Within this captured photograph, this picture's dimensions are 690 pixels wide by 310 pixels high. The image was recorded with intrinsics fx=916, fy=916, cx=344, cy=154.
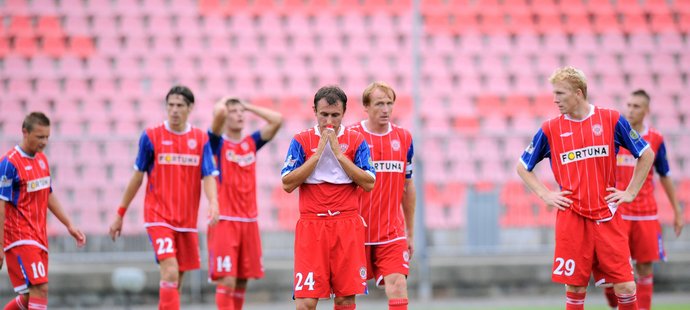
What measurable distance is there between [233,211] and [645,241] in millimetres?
4091

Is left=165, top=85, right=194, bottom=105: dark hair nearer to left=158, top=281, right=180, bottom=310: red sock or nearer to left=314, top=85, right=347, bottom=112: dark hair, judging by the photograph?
left=158, top=281, right=180, bottom=310: red sock

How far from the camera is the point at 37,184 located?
8.08m

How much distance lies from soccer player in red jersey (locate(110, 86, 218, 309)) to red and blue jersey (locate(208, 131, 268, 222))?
561 millimetres

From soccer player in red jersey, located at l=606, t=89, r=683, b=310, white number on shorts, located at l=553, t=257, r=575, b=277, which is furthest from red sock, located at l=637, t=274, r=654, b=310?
white number on shorts, located at l=553, t=257, r=575, b=277

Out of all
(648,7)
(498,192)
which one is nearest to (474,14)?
(648,7)

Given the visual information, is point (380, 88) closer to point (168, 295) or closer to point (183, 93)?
point (183, 93)

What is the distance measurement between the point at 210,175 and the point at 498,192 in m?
5.39

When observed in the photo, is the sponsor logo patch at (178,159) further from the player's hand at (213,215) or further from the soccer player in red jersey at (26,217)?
the soccer player in red jersey at (26,217)

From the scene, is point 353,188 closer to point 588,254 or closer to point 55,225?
point 588,254

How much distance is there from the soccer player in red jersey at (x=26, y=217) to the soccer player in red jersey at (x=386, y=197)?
2868 mm

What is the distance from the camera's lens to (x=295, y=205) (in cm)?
1274

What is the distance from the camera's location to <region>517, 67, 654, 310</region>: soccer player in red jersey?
7016mm

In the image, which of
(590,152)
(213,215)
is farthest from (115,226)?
(590,152)

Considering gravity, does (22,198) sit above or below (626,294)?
above
